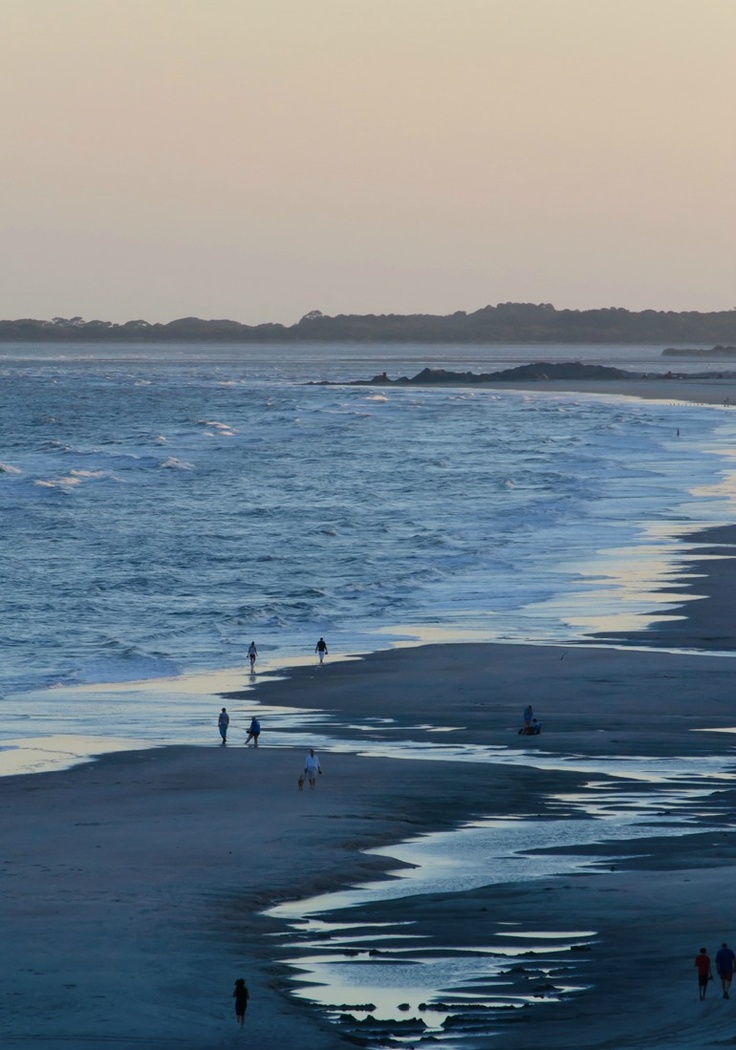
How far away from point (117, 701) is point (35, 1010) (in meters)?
17.4

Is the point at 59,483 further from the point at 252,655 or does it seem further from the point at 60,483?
the point at 252,655

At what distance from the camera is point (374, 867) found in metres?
21.9

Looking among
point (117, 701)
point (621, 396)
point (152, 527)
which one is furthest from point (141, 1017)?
point (621, 396)

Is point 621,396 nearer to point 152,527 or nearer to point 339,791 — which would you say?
point 152,527

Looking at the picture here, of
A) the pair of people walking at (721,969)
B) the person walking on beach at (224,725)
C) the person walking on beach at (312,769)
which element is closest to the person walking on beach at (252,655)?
the person walking on beach at (224,725)

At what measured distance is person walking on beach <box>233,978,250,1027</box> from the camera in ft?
53.9

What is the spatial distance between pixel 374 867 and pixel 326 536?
1652 inches

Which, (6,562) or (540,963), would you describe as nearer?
(540,963)

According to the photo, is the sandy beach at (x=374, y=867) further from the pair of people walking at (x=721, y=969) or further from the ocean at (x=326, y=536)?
the ocean at (x=326, y=536)

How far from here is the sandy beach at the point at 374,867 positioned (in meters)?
16.5

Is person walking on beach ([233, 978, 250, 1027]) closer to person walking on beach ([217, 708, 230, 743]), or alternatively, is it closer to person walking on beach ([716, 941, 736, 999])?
person walking on beach ([716, 941, 736, 999])

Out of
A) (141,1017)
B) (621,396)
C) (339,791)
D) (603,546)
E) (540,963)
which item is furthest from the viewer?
(621,396)

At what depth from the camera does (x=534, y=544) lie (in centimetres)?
5775

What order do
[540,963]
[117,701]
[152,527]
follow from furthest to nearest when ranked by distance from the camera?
1. [152,527]
2. [117,701]
3. [540,963]
